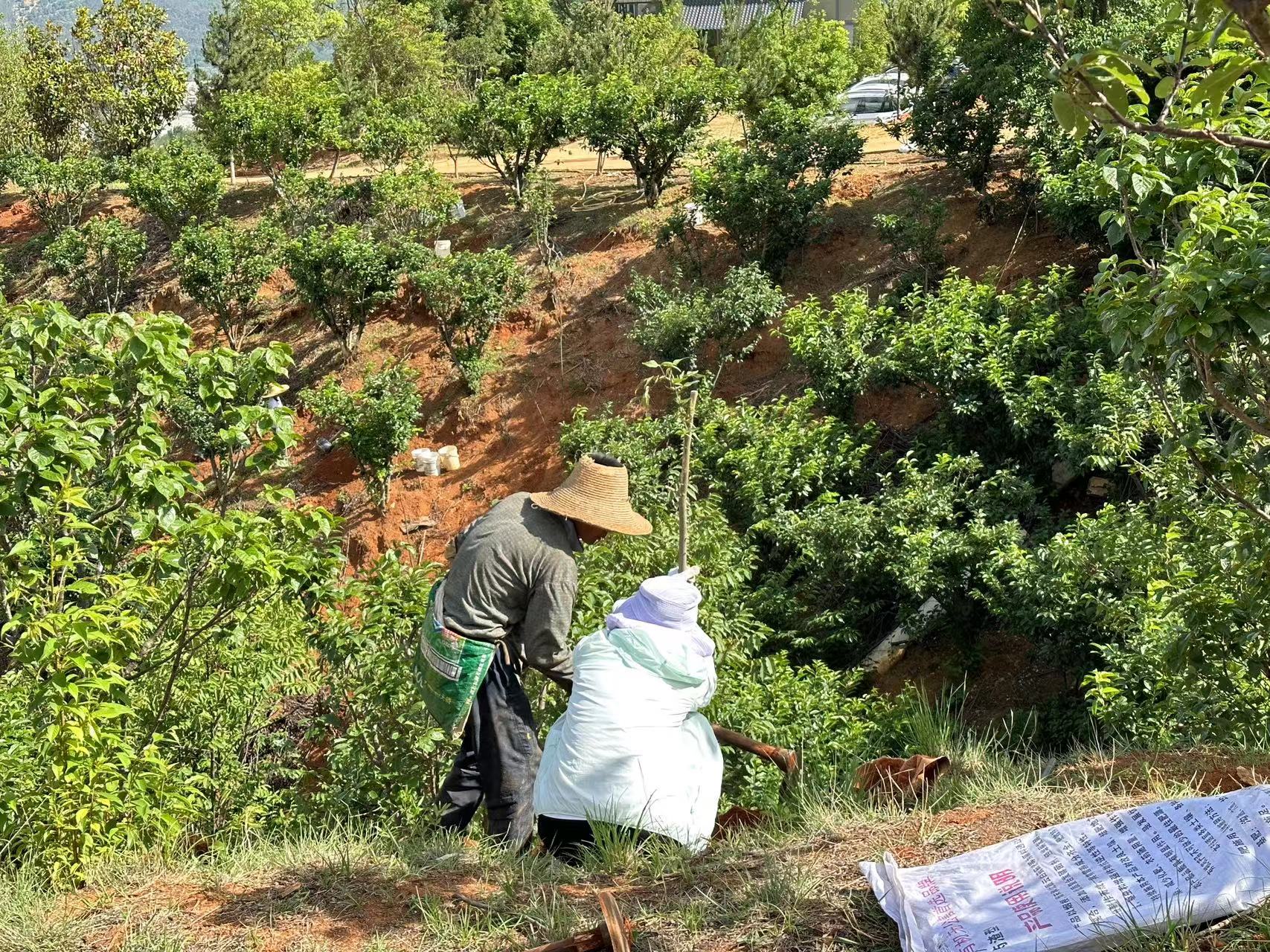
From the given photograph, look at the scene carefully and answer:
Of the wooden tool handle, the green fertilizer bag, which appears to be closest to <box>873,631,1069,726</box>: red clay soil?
the wooden tool handle

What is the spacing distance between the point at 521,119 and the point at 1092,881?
45.4 feet

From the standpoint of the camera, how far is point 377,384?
12664mm

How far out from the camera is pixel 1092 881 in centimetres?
275

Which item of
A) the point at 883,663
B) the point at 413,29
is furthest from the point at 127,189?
the point at 883,663

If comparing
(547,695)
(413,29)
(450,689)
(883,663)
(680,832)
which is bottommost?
(883,663)

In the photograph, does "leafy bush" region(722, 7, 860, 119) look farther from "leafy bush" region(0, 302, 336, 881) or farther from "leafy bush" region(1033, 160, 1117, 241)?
"leafy bush" region(0, 302, 336, 881)

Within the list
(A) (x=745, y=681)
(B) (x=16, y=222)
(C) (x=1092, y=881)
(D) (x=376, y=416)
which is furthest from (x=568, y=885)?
(B) (x=16, y=222)

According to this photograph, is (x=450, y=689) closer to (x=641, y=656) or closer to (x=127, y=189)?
(x=641, y=656)

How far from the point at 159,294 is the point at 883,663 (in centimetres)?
1358

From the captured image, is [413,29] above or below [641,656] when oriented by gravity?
above

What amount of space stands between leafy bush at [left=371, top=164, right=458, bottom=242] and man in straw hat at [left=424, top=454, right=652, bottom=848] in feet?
36.6

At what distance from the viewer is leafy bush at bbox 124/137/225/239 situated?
16.7 m

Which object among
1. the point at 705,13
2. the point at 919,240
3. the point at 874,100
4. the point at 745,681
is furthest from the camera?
the point at 705,13

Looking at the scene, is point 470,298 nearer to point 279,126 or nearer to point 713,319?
point 713,319
